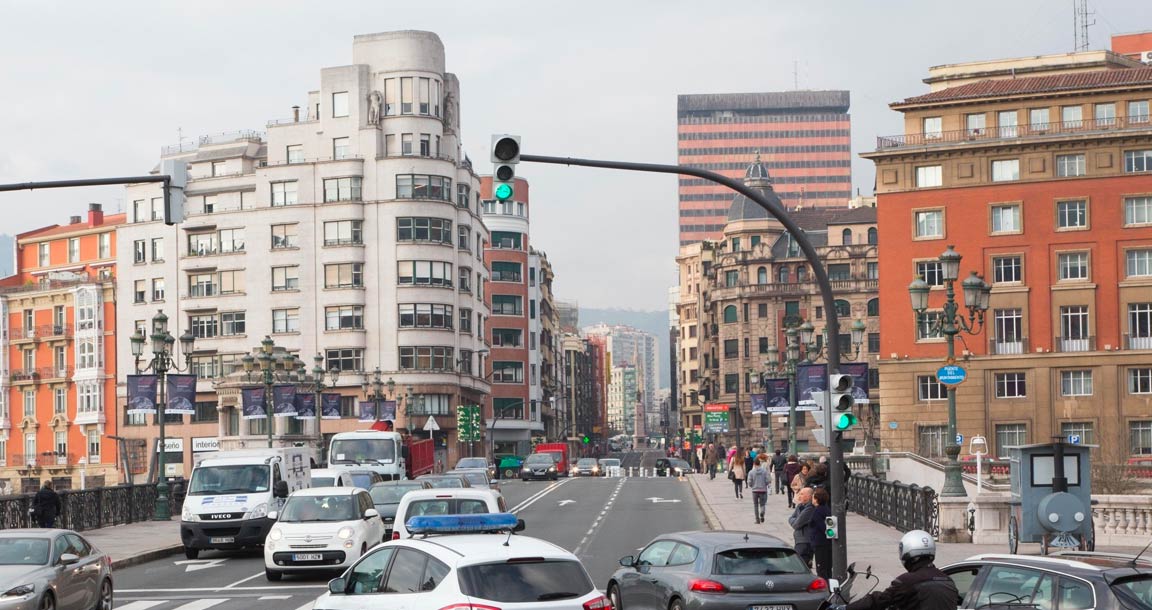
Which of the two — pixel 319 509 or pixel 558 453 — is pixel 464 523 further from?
pixel 558 453

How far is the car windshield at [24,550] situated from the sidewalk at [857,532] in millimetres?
11441

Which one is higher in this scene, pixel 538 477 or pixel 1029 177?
pixel 1029 177

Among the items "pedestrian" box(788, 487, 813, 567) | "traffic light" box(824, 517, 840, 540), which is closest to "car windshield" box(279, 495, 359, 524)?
"pedestrian" box(788, 487, 813, 567)

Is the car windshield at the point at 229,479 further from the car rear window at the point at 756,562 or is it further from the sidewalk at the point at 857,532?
the car rear window at the point at 756,562

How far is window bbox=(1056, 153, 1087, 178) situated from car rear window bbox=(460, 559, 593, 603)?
67.7 meters

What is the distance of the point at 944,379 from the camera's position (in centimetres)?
2775

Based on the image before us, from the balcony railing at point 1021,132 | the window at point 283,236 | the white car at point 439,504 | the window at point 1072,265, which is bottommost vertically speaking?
the white car at point 439,504

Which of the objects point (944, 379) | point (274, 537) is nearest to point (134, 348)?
point (274, 537)

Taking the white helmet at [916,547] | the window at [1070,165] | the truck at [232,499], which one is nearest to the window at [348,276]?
the window at [1070,165]

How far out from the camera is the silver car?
56.4ft

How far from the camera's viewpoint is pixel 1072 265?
75125mm

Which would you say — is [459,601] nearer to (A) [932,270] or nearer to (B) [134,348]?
(B) [134,348]

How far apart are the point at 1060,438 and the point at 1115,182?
54759 mm

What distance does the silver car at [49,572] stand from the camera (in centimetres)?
1719
